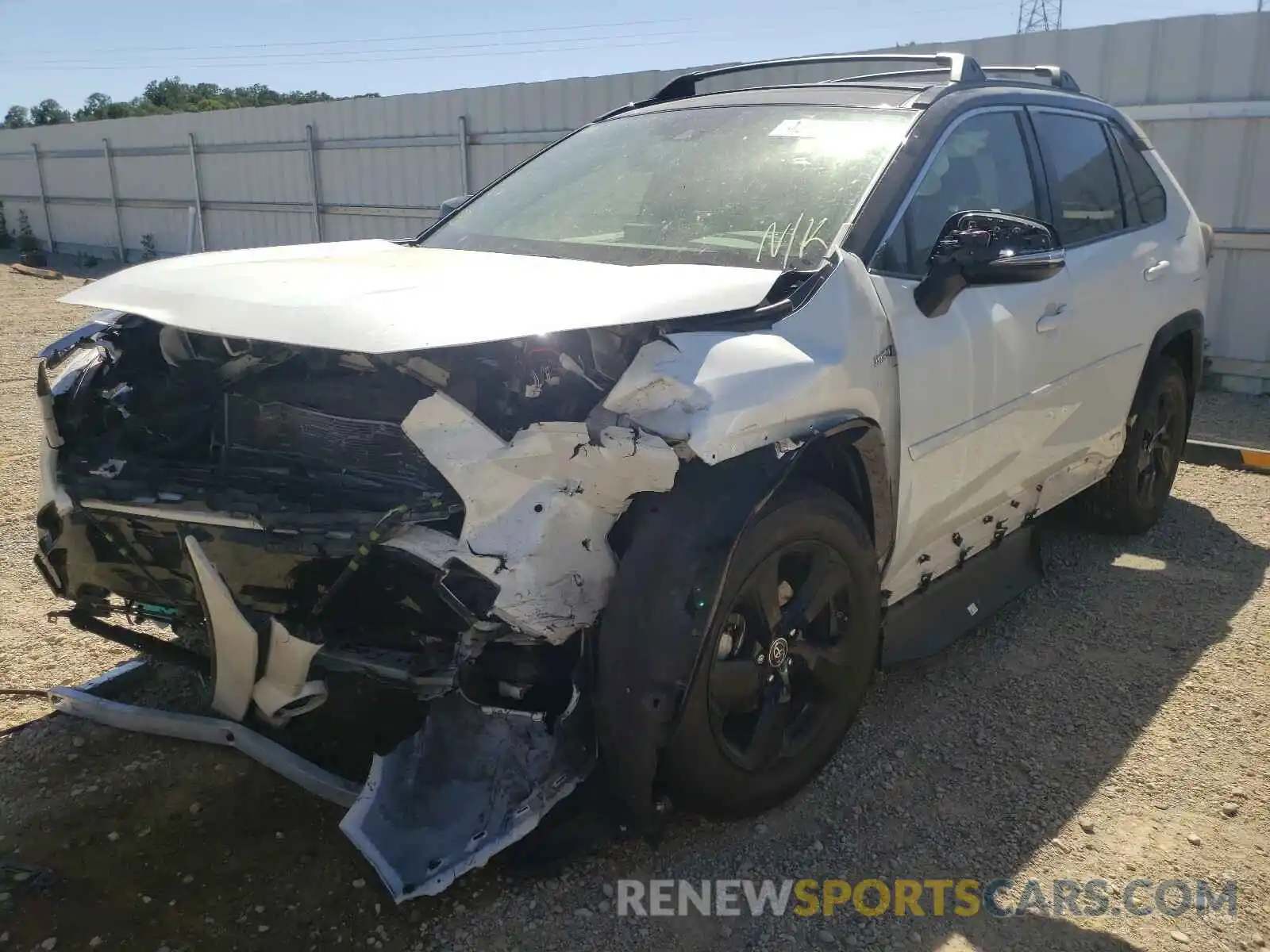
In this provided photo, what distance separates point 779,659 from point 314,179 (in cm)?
1508

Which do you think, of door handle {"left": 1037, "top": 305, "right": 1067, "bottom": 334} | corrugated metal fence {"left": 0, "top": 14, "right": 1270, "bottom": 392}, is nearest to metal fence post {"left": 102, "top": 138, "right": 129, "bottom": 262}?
corrugated metal fence {"left": 0, "top": 14, "right": 1270, "bottom": 392}

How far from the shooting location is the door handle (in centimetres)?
354

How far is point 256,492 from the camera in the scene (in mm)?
2510

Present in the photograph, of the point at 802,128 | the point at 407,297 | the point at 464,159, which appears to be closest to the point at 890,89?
the point at 802,128

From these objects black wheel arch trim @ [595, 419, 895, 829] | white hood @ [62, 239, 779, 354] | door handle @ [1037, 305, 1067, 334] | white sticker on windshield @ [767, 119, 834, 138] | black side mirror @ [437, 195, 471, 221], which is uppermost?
white sticker on windshield @ [767, 119, 834, 138]

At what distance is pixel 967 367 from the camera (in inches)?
125

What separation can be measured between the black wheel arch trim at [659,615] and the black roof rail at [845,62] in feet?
6.95

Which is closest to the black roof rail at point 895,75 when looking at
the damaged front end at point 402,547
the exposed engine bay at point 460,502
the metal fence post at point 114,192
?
the exposed engine bay at point 460,502

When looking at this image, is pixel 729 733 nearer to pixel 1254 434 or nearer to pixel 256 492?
pixel 256 492

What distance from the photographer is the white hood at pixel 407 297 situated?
224 cm

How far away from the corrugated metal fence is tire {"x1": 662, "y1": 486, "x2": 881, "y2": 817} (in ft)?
21.3

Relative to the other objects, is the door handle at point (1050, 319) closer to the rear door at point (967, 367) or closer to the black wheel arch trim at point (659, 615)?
the rear door at point (967, 367)

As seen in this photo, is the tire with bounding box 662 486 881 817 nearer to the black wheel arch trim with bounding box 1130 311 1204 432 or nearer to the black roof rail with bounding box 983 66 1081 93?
the black wheel arch trim with bounding box 1130 311 1204 432

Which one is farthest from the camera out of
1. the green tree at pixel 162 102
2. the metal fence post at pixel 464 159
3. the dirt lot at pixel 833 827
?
the green tree at pixel 162 102
